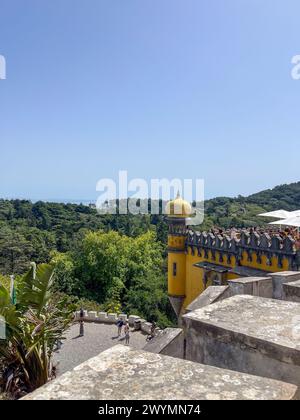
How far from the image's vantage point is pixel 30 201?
97.2m

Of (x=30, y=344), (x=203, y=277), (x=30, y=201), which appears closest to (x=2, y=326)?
(x=30, y=344)

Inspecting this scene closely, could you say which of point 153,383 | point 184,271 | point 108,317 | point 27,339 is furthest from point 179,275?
point 153,383

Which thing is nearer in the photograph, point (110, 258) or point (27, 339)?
point (27, 339)

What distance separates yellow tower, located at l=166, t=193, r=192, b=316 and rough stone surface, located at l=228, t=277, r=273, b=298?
565 inches

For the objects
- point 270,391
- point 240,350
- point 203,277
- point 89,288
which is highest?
point 270,391

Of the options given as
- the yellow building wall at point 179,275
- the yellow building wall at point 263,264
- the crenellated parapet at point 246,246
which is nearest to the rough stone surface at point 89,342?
Result: the yellow building wall at point 179,275

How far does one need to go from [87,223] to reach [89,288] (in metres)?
35.7

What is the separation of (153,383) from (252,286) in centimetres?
468

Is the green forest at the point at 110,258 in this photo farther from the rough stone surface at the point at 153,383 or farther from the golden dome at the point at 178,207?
the rough stone surface at the point at 153,383

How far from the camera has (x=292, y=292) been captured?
5.46 m

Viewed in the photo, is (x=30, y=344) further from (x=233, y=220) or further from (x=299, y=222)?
(x=233, y=220)

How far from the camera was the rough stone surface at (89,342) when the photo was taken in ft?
51.8

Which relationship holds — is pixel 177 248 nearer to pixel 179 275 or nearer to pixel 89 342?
pixel 179 275

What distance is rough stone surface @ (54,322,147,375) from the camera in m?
15.8
